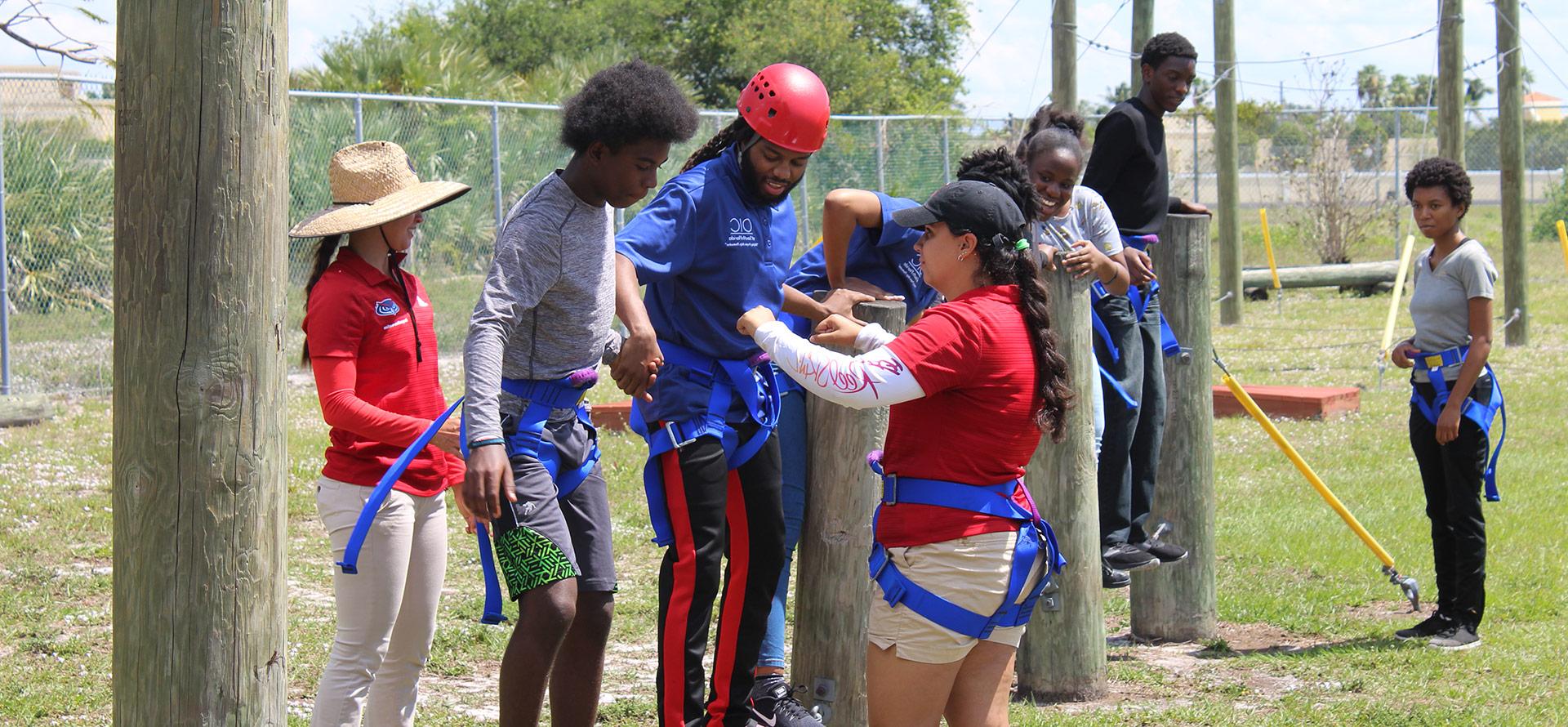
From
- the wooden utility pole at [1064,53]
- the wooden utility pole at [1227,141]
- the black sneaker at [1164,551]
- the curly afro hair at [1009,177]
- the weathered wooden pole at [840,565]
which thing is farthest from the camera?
the wooden utility pole at [1227,141]

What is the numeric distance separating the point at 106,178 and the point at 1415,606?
11187 mm

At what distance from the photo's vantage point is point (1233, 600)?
278 inches

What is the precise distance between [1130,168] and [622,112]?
9.85 ft

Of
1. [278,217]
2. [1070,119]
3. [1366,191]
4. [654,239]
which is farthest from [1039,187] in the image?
[1366,191]

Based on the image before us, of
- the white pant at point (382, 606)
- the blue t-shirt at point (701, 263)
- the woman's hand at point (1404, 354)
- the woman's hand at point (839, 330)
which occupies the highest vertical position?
the blue t-shirt at point (701, 263)

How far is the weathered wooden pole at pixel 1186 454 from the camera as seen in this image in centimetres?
638

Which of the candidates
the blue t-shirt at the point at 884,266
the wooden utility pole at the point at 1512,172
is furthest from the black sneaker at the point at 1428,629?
the wooden utility pole at the point at 1512,172

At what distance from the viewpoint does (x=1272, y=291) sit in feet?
73.4

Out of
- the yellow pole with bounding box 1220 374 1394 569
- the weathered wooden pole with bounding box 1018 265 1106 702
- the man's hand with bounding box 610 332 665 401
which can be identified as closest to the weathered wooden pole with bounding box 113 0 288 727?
the man's hand with bounding box 610 332 665 401

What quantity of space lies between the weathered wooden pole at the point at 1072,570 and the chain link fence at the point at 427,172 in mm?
3849

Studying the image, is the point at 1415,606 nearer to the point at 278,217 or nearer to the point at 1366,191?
the point at 278,217

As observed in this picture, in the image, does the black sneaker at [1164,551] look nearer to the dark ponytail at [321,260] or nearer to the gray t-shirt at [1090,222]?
the gray t-shirt at [1090,222]

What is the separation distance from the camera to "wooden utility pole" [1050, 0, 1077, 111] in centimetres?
1398

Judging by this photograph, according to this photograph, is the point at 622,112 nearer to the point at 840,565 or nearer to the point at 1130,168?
the point at 840,565
